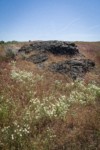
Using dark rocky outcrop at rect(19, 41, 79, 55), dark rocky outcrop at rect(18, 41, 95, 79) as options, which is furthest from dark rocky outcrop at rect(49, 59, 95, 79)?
dark rocky outcrop at rect(19, 41, 79, 55)

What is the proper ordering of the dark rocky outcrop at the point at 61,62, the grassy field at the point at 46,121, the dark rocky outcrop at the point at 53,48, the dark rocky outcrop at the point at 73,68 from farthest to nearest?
the dark rocky outcrop at the point at 53,48 → the dark rocky outcrop at the point at 61,62 → the dark rocky outcrop at the point at 73,68 → the grassy field at the point at 46,121

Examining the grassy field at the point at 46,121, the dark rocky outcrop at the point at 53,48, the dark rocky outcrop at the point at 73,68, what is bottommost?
the grassy field at the point at 46,121

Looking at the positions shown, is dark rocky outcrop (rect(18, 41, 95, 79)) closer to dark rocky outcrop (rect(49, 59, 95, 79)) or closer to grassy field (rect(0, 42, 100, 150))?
dark rocky outcrop (rect(49, 59, 95, 79))

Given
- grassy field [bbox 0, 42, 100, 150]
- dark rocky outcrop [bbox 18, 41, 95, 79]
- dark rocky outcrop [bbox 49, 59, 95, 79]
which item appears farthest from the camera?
dark rocky outcrop [bbox 18, 41, 95, 79]

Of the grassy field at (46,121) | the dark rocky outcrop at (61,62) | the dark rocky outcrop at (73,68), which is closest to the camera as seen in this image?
the grassy field at (46,121)

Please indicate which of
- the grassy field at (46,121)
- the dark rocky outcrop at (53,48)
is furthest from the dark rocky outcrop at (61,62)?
the grassy field at (46,121)

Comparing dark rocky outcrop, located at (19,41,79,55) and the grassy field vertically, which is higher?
dark rocky outcrop, located at (19,41,79,55)

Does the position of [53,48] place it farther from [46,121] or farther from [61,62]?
[46,121]

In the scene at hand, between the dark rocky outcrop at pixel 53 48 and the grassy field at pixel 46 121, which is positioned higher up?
the dark rocky outcrop at pixel 53 48

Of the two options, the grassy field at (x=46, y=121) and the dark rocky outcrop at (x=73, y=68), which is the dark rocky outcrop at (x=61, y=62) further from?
the grassy field at (x=46, y=121)

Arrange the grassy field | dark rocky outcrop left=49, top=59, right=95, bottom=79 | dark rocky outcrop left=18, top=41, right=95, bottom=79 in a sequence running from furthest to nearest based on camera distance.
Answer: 1. dark rocky outcrop left=18, top=41, right=95, bottom=79
2. dark rocky outcrop left=49, top=59, right=95, bottom=79
3. the grassy field

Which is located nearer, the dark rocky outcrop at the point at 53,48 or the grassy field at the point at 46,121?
the grassy field at the point at 46,121

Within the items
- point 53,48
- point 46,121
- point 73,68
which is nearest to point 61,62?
point 73,68

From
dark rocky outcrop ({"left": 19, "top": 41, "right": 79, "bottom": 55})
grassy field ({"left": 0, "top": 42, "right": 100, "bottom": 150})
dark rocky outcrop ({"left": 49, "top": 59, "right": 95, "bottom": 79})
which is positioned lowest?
grassy field ({"left": 0, "top": 42, "right": 100, "bottom": 150})
